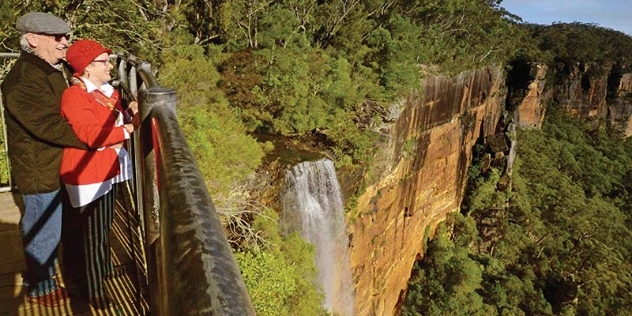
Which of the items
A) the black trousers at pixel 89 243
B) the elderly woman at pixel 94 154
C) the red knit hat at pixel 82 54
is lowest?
the black trousers at pixel 89 243

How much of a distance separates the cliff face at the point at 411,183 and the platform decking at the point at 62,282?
11.2 m

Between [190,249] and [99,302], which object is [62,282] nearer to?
[99,302]

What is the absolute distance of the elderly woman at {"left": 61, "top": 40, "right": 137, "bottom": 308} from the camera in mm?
2490

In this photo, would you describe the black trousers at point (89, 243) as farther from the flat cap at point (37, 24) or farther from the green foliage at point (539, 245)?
the green foliage at point (539, 245)

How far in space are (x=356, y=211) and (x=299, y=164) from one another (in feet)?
12.8

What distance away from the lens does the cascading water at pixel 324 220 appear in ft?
37.4

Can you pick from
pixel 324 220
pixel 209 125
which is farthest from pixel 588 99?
pixel 209 125

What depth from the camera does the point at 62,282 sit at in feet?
10.4

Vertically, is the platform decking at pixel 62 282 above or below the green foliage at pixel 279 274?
above

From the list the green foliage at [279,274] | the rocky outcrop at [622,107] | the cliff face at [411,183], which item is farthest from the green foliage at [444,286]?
the rocky outcrop at [622,107]

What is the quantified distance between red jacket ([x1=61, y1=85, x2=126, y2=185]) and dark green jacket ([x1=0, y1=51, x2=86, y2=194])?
68mm

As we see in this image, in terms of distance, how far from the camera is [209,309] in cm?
81

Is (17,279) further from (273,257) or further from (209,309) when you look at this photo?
(273,257)

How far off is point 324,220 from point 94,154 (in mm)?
10355
